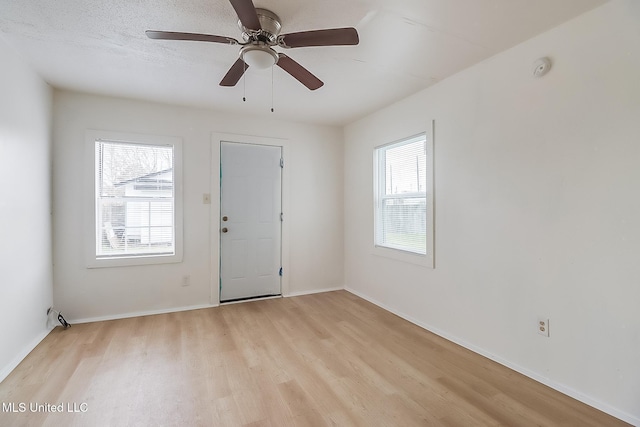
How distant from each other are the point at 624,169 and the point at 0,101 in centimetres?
410

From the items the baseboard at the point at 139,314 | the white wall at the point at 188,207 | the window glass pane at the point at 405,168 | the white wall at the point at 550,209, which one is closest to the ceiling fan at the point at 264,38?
the white wall at the point at 550,209

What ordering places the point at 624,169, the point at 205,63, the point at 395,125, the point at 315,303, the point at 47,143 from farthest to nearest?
the point at 315,303 → the point at 395,125 → the point at 47,143 → the point at 205,63 → the point at 624,169

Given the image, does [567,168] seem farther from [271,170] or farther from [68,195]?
[68,195]

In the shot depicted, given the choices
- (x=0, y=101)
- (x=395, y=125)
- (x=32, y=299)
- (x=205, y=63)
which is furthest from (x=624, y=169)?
(x=32, y=299)

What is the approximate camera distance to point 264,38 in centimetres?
182

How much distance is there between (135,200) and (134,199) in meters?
0.01

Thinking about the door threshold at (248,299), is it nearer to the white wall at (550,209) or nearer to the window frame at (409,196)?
the window frame at (409,196)

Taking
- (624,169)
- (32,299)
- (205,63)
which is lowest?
(32,299)

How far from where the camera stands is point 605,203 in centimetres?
179

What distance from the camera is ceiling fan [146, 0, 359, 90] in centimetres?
157

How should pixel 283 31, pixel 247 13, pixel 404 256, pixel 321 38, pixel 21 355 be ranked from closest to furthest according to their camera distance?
pixel 247 13
pixel 321 38
pixel 283 31
pixel 21 355
pixel 404 256

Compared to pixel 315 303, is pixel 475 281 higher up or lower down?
higher up

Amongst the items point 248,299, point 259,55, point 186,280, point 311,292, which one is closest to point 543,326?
point 259,55

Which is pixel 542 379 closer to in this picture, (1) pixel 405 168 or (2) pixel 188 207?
(1) pixel 405 168
